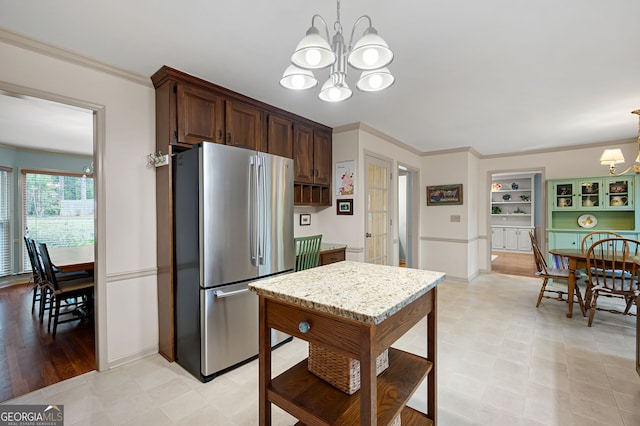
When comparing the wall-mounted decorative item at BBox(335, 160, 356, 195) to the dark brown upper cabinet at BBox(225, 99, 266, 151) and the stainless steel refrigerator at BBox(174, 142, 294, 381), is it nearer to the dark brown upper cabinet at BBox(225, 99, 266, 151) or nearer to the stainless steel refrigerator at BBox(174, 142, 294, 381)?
the dark brown upper cabinet at BBox(225, 99, 266, 151)

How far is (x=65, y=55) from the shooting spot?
2.06 meters

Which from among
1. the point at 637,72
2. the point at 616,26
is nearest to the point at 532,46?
the point at 616,26

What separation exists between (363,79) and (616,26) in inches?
69.9

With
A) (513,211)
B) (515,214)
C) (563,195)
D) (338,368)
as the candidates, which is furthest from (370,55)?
(513,211)

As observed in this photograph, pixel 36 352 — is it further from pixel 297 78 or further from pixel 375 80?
pixel 375 80

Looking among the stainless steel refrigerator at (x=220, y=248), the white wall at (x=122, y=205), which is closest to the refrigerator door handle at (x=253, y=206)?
the stainless steel refrigerator at (x=220, y=248)

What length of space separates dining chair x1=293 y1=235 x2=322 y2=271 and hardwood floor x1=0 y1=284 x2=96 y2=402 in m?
1.94

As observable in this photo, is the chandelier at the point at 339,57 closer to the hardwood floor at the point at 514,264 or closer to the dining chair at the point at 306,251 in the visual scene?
the dining chair at the point at 306,251

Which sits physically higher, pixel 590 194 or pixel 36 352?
pixel 590 194

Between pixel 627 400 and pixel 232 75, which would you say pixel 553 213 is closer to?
pixel 627 400

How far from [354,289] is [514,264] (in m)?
7.24

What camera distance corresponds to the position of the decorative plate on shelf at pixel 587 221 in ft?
16.4

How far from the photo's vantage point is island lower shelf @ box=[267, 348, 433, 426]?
1157 mm

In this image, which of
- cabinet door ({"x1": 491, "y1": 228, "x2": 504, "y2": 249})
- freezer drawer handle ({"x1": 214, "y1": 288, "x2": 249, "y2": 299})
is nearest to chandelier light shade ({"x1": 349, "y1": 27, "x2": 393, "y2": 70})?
freezer drawer handle ({"x1": 214, "y1": 288, "x2": 249, "y2": 299})
